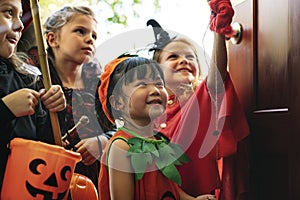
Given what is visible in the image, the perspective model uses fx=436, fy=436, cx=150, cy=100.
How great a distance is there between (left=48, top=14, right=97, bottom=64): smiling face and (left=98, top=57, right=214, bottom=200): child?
4.7 inches

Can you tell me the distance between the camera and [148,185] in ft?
3.55

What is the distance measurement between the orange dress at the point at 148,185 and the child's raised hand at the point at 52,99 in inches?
6.5

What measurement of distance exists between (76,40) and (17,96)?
0.32m

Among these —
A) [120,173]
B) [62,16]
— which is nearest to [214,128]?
[120,173]

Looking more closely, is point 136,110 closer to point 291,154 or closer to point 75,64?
point 75,64

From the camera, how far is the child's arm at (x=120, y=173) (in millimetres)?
1061

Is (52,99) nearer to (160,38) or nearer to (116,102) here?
(116,102)

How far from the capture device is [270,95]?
1.12 metres

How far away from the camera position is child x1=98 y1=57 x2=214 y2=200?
1075 mm

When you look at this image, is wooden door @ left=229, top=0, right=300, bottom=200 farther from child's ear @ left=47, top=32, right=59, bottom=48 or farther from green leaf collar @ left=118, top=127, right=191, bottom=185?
child's ear @ left=47, top=32, right=59, bottom=48

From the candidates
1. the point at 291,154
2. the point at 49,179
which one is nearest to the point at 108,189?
the point at 49,179

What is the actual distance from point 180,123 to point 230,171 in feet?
0.63

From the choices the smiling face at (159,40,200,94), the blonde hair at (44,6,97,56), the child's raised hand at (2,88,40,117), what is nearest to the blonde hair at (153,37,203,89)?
the smiling face at (159,40,200,94)

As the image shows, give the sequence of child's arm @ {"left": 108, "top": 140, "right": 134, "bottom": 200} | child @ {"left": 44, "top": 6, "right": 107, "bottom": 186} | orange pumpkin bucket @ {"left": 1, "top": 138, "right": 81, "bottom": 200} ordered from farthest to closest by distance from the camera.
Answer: child @ {"left": 44, "top": 6, "right": 107, "bottom": 186} < child's arm @ {"left": 108, "top": 140, "right": 134, "bottom": 200} < orange pumpkin bucket @ {"left": 1, "top": 138, "right": 81, "bottom": 200}
